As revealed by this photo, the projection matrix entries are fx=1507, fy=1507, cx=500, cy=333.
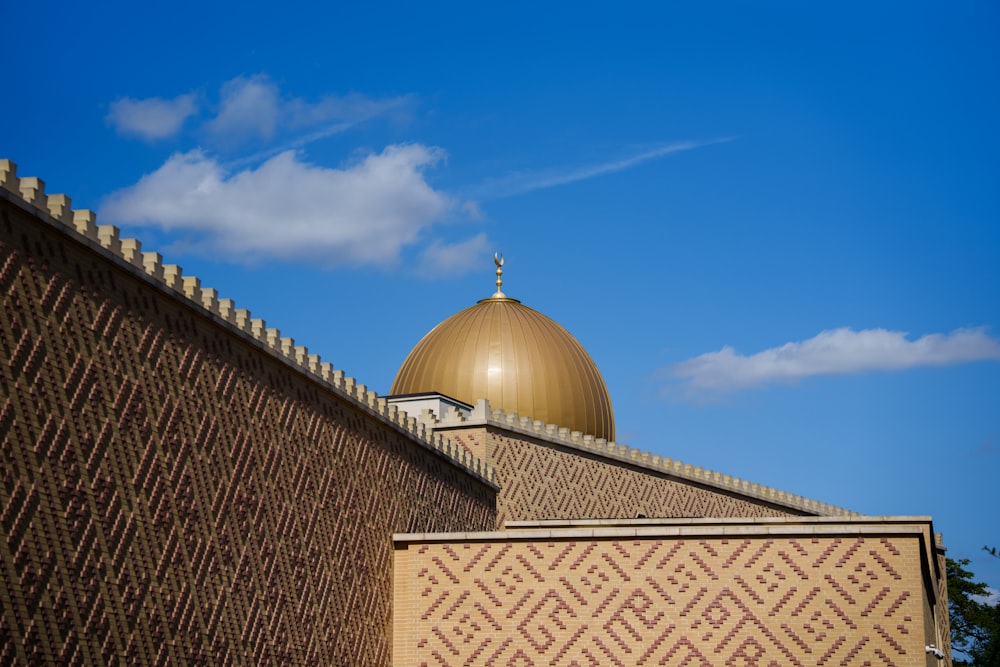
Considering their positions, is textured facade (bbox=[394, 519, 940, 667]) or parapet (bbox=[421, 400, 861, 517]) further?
parapet (bbox=[421, 400, 861, 517])

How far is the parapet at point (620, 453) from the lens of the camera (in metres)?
23.1

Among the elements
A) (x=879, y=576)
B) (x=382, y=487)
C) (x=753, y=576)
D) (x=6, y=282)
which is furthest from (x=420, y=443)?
(x=6, y=282)

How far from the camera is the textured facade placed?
17.1m

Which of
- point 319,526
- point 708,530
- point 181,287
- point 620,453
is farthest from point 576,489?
point 181,287

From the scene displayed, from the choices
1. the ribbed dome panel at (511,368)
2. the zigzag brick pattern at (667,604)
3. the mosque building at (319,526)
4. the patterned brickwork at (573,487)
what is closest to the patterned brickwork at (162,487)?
the mosque building at (319,526)

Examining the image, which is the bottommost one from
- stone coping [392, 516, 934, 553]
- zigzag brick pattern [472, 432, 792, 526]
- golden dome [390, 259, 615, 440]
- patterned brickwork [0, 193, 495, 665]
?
patterned brickwork [0, 193, 495, 665]

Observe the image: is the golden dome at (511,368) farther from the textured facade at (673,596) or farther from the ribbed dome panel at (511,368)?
the textured facade at (673,596)

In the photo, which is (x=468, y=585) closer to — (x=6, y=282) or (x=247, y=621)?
(x=247, y=621)

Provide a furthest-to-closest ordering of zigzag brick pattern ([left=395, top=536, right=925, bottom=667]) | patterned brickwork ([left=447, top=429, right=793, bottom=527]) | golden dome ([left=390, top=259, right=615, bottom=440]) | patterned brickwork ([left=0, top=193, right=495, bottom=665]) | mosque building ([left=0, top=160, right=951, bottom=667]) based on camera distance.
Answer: golden dome ([left=390, top=259, right=615, bottom=440]), patterned brickwork ([left=447, top=429, right=793, bottom=527]), zigzag brick pattern ([left=395, top=536, right=925, bottom=667]), mosque building ([left=0, top=160, right=951, bottom=667]), patterned brickwork ([left=0, top=193, right=495, bottom=665])

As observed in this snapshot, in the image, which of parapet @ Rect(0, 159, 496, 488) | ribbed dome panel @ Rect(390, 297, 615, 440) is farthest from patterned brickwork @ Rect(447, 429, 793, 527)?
parapet @ Rect(0, 159, 496, 488)

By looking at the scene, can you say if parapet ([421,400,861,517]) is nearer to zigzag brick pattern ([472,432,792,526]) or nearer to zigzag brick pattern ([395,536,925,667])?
zigzag brick pattern ([472,432,792,526])

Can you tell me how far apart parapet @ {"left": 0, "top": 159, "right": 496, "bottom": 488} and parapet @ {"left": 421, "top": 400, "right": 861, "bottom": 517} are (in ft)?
9.91

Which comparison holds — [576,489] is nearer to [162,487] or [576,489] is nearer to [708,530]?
[708,530]

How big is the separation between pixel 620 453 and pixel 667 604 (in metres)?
8.75
